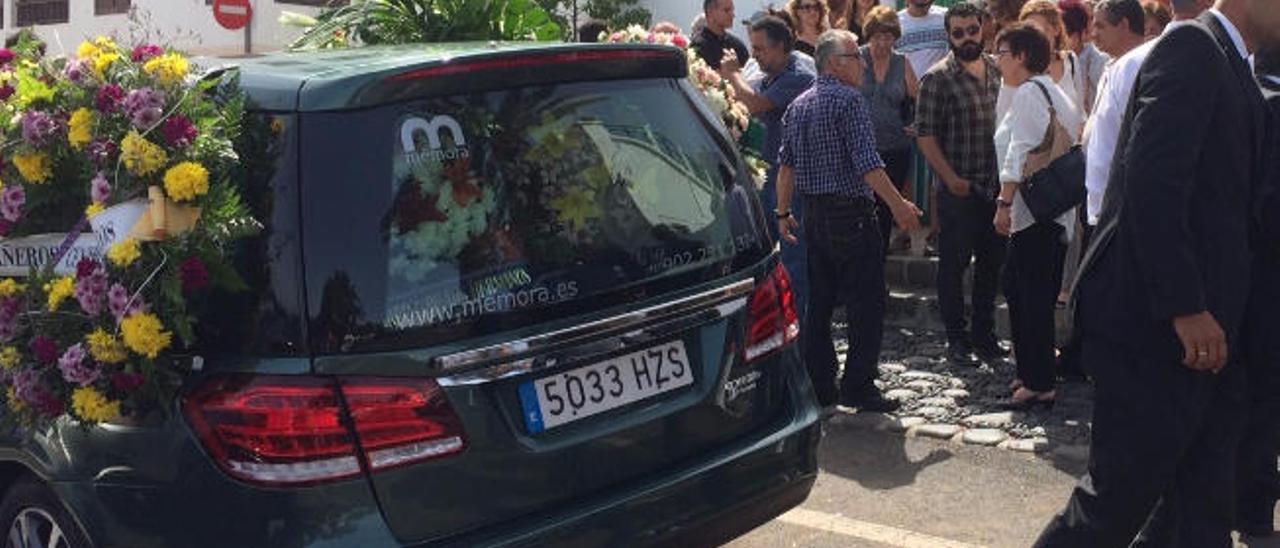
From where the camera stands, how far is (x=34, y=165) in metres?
3.24

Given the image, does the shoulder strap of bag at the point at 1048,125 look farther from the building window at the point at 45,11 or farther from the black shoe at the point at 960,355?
the building window at the point at 45,11

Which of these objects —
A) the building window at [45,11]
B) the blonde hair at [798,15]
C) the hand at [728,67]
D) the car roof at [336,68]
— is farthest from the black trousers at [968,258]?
the building window at [45,11]

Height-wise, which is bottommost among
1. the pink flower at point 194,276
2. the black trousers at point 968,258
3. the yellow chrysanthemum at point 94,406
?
the black trousers at point 968,258

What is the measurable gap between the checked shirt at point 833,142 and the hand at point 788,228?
0.30 meters

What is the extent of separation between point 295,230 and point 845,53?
3412 mm

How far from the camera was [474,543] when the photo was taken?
299 centimetres

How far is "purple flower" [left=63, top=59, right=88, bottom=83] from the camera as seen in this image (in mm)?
3303

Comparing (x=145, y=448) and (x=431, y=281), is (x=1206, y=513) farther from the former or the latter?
Answer: (x=145, y=448)

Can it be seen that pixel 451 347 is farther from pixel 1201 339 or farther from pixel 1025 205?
pixel 1025 205

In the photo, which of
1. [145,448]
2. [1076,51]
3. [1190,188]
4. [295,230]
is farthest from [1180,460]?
[1076,51]

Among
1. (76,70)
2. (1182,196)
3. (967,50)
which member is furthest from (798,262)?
(76,70)

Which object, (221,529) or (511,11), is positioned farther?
(511,11)

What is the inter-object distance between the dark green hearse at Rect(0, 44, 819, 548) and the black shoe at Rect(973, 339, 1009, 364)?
3.70m

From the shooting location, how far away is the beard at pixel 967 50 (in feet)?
22.4
